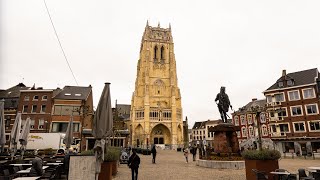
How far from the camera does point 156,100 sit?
6850 centimetres

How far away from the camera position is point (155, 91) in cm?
6956

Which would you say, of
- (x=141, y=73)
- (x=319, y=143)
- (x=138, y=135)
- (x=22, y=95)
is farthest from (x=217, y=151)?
(x=141, y=73)

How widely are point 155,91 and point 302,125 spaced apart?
143 feet

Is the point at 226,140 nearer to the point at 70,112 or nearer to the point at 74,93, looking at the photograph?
the point at 70,112

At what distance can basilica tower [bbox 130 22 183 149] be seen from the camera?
64688mm

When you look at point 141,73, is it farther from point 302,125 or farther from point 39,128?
point 302,125

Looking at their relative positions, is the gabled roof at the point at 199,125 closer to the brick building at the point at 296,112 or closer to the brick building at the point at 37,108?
the brick building at the point at 296,112

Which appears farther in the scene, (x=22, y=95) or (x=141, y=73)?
(x=141, y=73)

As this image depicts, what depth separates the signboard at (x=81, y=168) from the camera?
6.74m

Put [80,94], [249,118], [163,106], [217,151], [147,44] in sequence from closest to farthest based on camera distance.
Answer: [217,151] < [80,94] < [249,118] < [163,106] < [147,44]

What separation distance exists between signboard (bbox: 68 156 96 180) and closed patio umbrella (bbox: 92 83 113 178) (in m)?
0.22

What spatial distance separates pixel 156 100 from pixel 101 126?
61.4 meters

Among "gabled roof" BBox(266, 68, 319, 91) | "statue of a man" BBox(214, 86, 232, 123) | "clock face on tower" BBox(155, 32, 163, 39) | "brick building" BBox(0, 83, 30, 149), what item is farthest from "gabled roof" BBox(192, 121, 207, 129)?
"statue of a man" BBox(214, 86, 232, 123)

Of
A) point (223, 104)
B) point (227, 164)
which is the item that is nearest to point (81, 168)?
point (227, 164)
